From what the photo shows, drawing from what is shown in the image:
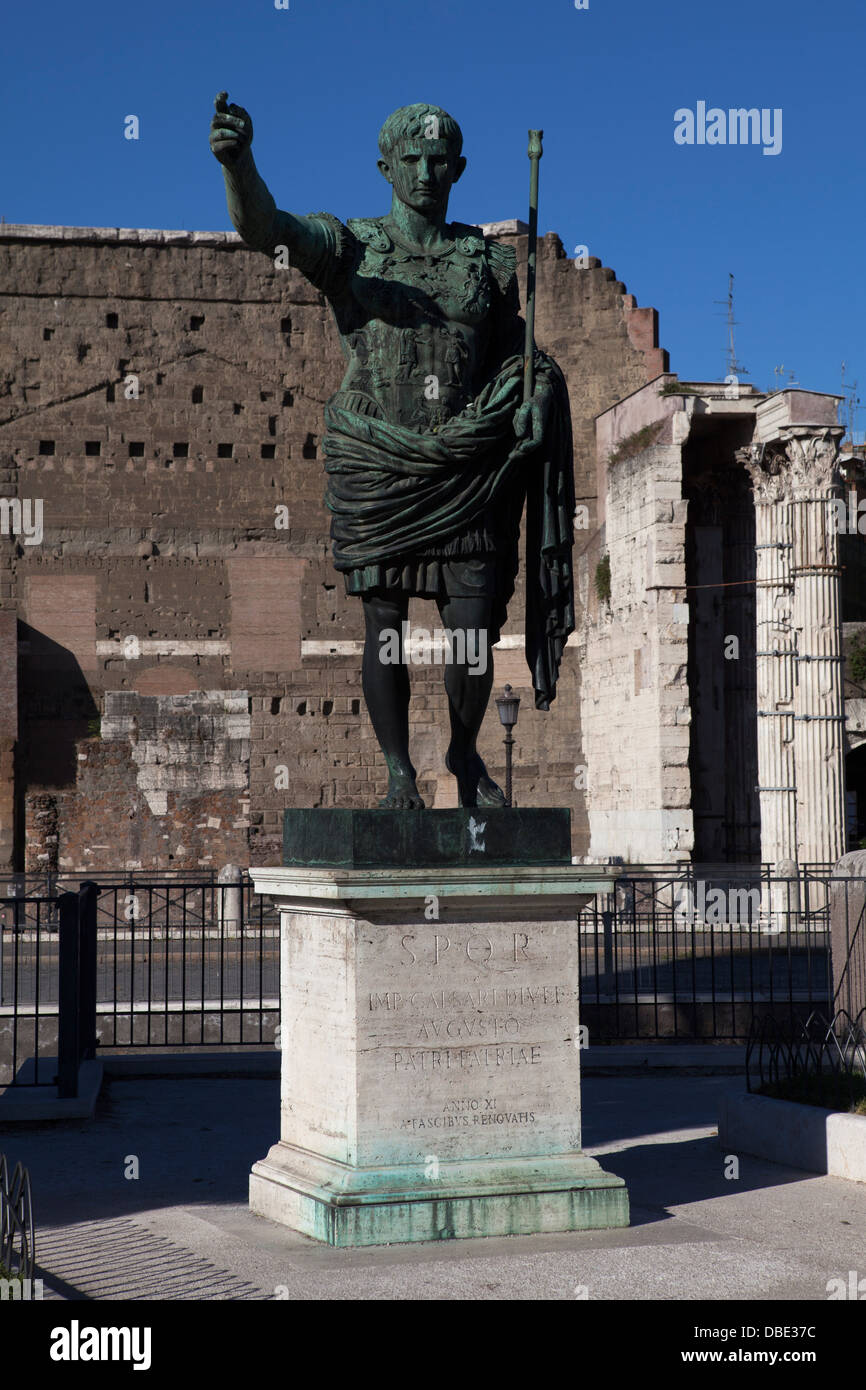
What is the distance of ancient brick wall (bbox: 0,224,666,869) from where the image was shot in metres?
25.3

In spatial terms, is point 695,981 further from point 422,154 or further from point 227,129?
point 227,129

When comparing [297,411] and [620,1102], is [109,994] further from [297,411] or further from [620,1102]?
[297,411]

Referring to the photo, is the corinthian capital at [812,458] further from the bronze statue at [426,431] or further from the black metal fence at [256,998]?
the bronze statue at [426,431]

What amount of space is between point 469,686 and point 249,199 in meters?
1.75

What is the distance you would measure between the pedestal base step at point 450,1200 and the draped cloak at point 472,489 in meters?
1.61

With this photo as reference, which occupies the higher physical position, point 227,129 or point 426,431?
point 227,129

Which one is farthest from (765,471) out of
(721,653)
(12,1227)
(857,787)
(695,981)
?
(12,1227)

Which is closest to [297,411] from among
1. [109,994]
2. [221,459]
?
[221,459]

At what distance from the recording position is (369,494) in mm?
5395

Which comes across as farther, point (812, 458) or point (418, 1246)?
point (812, 458)

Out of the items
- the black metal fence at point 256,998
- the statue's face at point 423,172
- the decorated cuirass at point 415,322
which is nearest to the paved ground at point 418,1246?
the black metal fence at point 256,998

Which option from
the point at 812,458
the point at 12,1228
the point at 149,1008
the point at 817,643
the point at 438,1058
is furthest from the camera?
the point at 817,643

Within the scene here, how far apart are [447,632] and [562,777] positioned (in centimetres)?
2055

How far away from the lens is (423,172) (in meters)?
5.50
